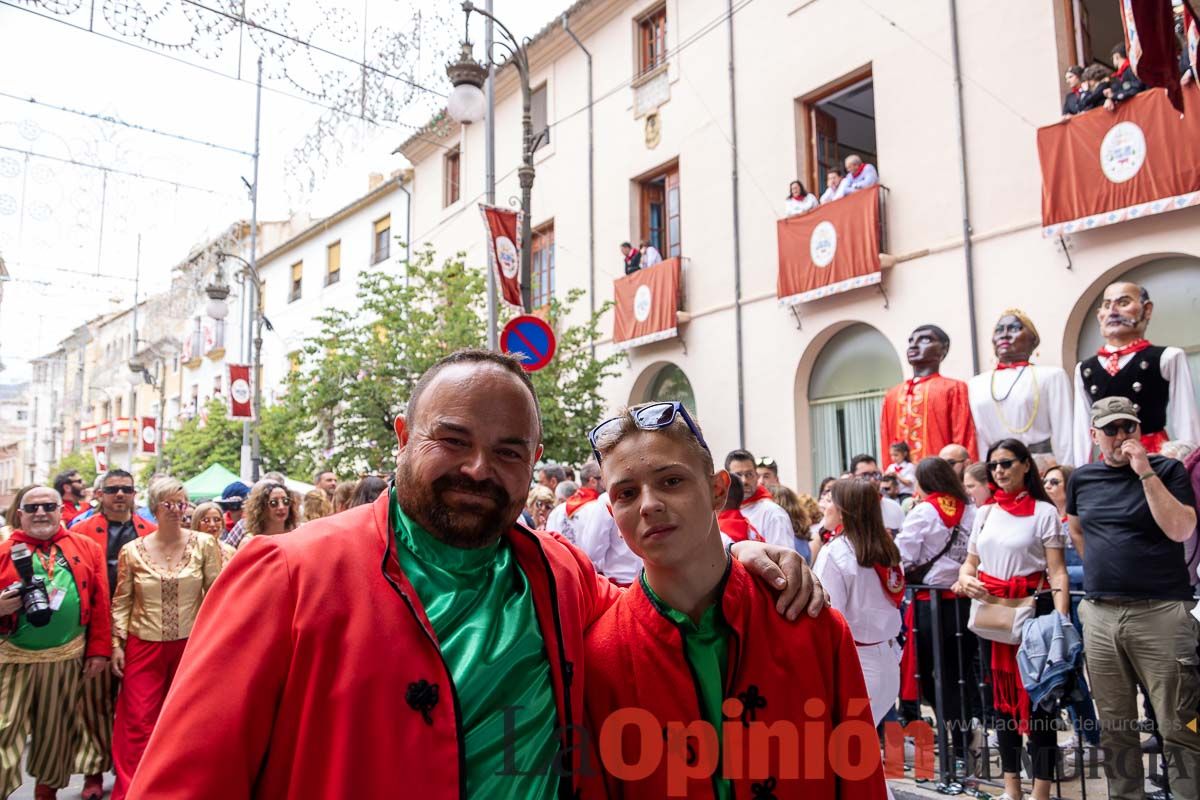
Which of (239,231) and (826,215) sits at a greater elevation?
(239,231)

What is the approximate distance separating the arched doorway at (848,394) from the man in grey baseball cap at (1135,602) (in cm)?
847

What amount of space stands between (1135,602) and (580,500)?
4310 mm

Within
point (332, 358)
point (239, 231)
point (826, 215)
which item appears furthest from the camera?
point (239, 231)

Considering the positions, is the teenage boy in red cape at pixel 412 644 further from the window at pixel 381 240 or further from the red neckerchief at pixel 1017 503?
the window at pixel 381 240

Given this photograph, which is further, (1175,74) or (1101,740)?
(1175,74)

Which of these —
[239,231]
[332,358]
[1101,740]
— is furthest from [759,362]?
[239,231]

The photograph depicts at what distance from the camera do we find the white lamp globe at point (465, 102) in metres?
9.89

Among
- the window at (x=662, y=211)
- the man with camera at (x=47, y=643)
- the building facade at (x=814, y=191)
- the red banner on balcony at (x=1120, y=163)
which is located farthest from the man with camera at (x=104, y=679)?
the window at (x=662, y=211)

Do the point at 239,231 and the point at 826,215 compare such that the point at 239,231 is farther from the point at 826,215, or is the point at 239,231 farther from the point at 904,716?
the point at 904,716

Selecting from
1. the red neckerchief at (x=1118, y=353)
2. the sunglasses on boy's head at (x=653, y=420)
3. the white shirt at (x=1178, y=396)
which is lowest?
the sunglasses on boy's head at (x=653, y=420)

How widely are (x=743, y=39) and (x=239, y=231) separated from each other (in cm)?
1752

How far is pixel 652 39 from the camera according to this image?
18.1m

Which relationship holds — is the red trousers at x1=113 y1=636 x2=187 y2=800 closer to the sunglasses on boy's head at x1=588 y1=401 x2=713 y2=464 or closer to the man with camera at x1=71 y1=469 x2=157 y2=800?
the man with camera at x1=71 y1=469 x2=157 y2=800

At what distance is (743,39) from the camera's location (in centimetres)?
1580
